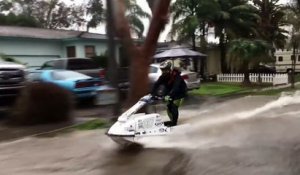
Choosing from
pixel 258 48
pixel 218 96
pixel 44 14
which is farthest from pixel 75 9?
pixel 218 96

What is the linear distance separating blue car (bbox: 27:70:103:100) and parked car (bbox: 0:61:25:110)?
174 cm

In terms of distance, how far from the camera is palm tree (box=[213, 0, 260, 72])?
35625 mm

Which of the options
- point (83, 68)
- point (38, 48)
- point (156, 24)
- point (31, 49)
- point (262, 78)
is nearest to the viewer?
point (156, 24)

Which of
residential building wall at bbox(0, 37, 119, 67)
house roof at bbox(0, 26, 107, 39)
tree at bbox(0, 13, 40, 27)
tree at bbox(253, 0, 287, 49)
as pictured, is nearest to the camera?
residential building wall at bbox(0, 37, 119, 67)

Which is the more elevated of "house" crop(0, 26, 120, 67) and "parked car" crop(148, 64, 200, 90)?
"house" crop(0, 26, 120, 67)

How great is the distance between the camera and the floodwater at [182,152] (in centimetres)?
759

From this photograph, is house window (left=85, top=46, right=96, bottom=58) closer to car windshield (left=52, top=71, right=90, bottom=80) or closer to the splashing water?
car windshield (left=52, top=71, right=90, bottom=80)

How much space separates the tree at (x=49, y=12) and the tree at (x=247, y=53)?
945 inches

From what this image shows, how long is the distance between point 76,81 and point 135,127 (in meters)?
8.69

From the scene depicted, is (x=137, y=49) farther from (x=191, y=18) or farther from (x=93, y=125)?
(x=191, y=18)

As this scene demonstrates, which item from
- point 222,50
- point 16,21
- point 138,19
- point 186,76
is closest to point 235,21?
point 222,50

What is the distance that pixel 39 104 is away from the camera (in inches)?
506

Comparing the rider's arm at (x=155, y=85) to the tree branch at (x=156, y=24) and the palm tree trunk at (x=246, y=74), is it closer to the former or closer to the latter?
the tree branch at (x=156, y=24)

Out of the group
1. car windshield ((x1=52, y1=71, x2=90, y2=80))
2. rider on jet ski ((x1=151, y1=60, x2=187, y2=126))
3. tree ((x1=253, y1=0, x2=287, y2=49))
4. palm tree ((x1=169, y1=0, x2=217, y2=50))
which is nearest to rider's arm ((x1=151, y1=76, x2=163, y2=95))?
rider on jet ski ((x1=151, y1=60, x2=187, y2=126))
